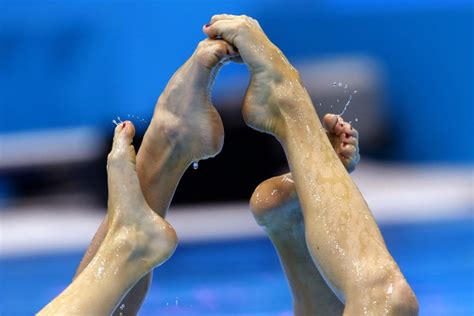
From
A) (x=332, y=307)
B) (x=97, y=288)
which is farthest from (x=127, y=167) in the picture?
(x=332, y=307)

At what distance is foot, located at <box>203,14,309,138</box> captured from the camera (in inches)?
73.5

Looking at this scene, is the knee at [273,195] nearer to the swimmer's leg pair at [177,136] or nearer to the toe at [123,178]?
the swimmer's leg pair at [177,136]

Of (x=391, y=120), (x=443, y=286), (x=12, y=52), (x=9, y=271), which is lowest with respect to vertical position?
(x=443, y=286)

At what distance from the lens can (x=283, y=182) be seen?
194 cm

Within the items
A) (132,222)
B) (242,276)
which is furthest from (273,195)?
(242,276)

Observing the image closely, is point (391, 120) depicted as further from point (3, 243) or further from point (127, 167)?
point (127, 167)

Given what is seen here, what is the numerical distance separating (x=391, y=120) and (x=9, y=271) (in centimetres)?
352

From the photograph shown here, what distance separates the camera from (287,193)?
1908 mm

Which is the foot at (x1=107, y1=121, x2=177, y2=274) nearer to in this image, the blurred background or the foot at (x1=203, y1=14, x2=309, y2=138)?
the foot at (x1=203, y1=14, x2=309, y2=138)

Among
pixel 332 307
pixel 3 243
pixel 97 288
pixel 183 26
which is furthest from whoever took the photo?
pixel 183 26

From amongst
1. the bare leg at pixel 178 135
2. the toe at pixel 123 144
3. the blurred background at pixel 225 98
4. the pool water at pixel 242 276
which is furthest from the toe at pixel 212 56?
the blurred background at pixel 225 98

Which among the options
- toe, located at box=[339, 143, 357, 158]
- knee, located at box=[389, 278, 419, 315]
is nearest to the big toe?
toe, located at box=[339, 143, 357, 158]

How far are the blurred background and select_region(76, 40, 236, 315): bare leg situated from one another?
368 centimetres

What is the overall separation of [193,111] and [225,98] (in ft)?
14.3
